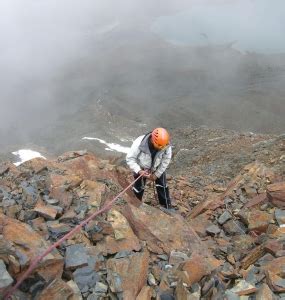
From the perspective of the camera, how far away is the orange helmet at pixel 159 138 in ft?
34.7

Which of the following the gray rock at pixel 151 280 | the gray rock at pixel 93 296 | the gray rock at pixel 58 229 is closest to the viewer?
the gray rock at pixel 93 296

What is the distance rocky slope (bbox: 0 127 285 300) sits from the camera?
282 inches

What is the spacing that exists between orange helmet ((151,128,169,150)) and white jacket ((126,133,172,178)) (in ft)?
0.88

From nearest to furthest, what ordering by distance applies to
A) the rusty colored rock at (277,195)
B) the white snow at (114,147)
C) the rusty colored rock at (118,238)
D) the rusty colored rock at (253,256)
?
1. the rusty colored rock at (118,238)
2. the rusty colored rock at (253,256)
3. the rusty colored rock at (277,195)
4. the white snow at (114,147)

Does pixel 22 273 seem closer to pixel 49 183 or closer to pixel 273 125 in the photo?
pixel 49 183

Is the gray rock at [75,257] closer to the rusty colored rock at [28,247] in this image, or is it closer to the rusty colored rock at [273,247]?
the rusty colored rock at [28,247]

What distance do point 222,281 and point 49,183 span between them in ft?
14.5

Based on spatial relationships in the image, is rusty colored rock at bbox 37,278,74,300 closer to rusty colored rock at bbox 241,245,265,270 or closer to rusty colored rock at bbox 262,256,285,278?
rusty colored rock at bbox 262,256,285,278

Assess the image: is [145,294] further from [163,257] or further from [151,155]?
[151,155]

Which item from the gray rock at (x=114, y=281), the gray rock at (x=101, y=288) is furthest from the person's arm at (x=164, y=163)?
the gray rock at (x=101, y=288)

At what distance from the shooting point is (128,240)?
8969 mm

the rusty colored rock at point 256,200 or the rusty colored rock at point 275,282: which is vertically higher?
the rusty colored rock at point 275,282

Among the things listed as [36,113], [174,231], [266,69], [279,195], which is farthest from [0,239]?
[266,69]

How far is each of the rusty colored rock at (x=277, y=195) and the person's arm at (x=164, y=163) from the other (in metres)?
3.11
